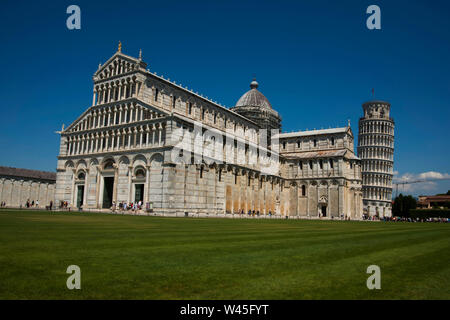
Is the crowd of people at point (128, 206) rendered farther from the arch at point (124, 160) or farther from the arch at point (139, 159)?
the arch at point (124, 160)

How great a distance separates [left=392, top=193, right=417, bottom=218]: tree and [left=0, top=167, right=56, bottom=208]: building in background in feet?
282

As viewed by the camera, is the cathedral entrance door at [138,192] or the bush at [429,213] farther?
the bush at [429,213]

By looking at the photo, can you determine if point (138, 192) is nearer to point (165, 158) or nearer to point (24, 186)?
point (165, 158)

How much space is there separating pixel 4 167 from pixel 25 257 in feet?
221

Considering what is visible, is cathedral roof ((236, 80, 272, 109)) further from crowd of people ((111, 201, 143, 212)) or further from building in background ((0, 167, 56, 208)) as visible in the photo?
building in background ((0, 167, 56, 208))

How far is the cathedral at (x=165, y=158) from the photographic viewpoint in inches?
1698

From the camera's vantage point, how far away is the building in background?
6138 centimetres

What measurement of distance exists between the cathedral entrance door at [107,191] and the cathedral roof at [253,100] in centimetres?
4118

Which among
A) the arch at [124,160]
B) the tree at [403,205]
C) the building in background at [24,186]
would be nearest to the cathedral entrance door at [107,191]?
the arch at [124,160]

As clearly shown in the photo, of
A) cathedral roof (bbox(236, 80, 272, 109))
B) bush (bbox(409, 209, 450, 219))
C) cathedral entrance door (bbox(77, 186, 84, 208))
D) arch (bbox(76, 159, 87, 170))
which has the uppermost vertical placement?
cathedral roof (bbox(236, 80, 272, 109))

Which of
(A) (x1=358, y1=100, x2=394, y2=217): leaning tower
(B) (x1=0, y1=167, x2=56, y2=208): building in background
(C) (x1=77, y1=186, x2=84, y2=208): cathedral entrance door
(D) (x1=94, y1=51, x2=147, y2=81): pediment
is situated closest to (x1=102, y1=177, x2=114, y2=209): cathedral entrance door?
(C) (x1=77, y1=186, x2=84, y2=208): cathedral entrance door

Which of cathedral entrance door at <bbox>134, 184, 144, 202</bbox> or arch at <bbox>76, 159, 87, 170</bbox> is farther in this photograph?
arch at <bbox>76, 159, 87, 170</bbox>

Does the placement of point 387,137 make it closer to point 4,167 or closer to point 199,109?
point 199,109
